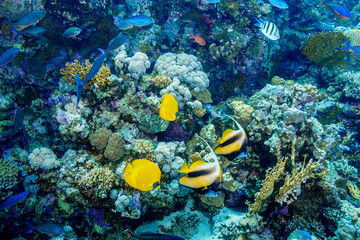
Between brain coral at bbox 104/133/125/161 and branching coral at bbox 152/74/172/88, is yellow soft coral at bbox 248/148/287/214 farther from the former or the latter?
branching coral at bbox 152/74/172/88

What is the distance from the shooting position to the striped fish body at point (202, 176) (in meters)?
2.12

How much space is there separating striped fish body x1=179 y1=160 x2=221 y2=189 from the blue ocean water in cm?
1

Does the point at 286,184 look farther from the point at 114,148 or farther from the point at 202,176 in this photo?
the point at 114,148

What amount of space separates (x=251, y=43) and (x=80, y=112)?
19.9ft

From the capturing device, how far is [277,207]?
3275mm

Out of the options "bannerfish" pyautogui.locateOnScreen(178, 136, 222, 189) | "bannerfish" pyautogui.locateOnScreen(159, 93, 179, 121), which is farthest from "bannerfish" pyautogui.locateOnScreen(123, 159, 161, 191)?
"bannerfish" pyautogui.locateOnScreen(159, 93, 179, 121)

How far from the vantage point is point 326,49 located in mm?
7184

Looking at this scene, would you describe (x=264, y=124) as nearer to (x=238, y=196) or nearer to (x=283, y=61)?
(x=238, y=196)

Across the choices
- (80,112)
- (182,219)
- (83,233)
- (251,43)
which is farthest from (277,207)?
(251,43)

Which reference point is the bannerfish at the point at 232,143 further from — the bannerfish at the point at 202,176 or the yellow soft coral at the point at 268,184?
the yellow soft coral at the point at 268,184

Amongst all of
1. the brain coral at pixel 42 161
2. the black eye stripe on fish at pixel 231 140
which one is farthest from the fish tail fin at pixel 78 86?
the black eye stripe on fish at pixel 231 140

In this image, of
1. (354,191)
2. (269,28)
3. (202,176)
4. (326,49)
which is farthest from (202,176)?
(326,49)

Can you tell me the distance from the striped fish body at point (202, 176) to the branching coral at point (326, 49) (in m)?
7.72

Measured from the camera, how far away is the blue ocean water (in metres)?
3.23
